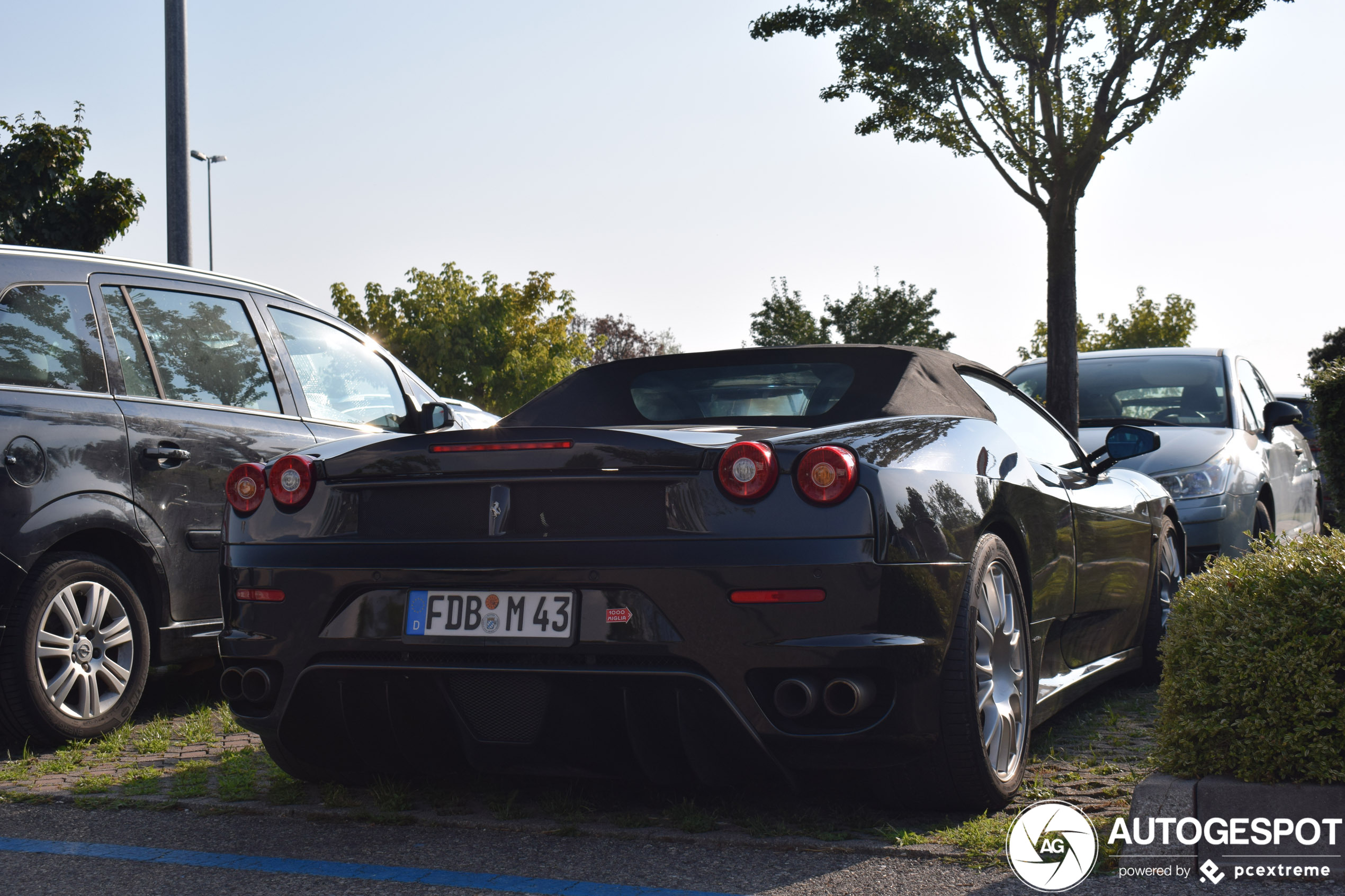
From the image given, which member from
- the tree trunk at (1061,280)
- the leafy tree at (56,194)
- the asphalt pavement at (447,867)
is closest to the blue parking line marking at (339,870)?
the asphalt pavement at (447,867)

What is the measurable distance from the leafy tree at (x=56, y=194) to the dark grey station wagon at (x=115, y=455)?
38.4 ft

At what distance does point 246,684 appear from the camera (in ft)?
12.7

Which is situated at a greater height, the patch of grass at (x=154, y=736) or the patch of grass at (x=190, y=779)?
the patch of grass at (x=190, y=779)

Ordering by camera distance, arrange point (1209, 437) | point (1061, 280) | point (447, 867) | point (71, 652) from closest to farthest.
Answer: point (447, 867) < point (71, 652) < point (1209, 437) < point (1061, 280)

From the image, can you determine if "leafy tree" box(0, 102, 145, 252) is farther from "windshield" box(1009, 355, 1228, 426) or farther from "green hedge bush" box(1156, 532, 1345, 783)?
"green hedge bush" box(1156, 532, 1345, 783)

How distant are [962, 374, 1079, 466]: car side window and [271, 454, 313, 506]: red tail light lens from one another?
2312 mm

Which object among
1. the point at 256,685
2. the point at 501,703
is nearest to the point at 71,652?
the point at 256,685

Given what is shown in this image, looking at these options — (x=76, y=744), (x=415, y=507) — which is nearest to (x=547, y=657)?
(x=415, y=507)

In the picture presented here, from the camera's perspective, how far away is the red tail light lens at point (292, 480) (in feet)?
12.6

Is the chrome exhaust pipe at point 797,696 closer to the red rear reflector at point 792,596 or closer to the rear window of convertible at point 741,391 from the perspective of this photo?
the red rear reflector at point 792,596

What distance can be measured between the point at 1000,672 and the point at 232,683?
2265 millimetres

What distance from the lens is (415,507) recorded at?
3.71m

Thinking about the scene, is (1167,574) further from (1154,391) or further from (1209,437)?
(1154,391)

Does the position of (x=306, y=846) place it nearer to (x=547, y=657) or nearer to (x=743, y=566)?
(x=547, y=657)
